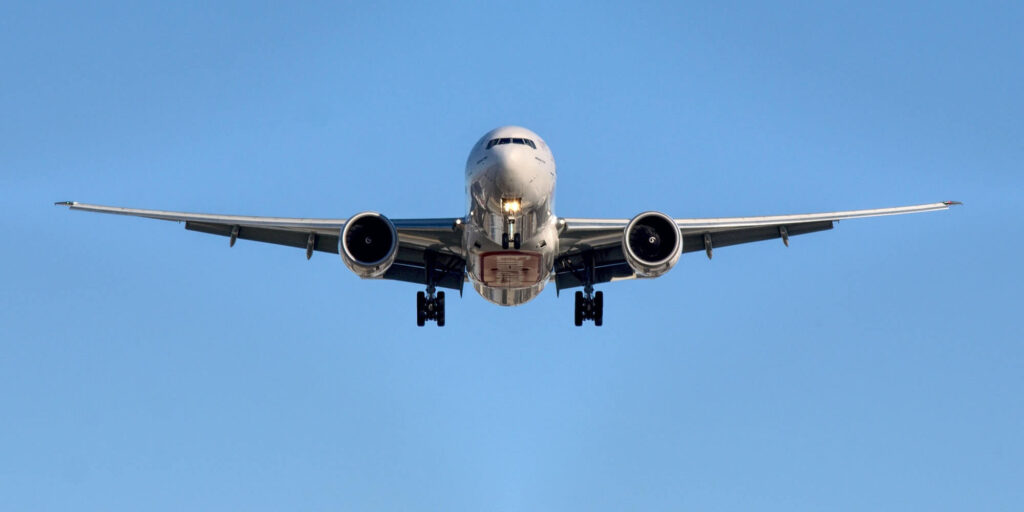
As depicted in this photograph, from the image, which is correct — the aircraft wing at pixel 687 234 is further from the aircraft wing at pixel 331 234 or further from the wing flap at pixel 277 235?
the wing flap at pixel 277 235

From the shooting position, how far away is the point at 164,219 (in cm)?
2936

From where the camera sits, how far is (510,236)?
92.2 feet

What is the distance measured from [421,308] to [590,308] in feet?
14.7

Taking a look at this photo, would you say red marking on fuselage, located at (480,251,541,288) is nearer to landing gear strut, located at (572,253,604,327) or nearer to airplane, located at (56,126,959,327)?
airplane, located at (56,126,959,327)

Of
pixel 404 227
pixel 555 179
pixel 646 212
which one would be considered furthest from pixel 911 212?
pixel 404 227

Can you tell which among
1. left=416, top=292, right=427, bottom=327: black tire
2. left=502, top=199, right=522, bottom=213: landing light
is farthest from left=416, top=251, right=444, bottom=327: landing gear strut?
left=502, top=199, right=522, bottom=213: landing light

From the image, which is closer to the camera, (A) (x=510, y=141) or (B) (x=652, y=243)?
(A) (x=510, y=141)

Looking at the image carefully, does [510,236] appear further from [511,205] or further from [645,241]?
[645,241]

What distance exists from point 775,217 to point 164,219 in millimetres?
14456

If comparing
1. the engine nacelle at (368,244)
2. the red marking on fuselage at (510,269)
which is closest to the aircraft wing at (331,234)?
the engine nacelle at (368,244)

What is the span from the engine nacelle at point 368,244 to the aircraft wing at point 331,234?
0.50 metres

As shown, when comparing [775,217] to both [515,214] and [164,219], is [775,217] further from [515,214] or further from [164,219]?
[164,219]

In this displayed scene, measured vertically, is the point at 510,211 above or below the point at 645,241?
above

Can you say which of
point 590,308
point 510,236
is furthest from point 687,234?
point 510,236
